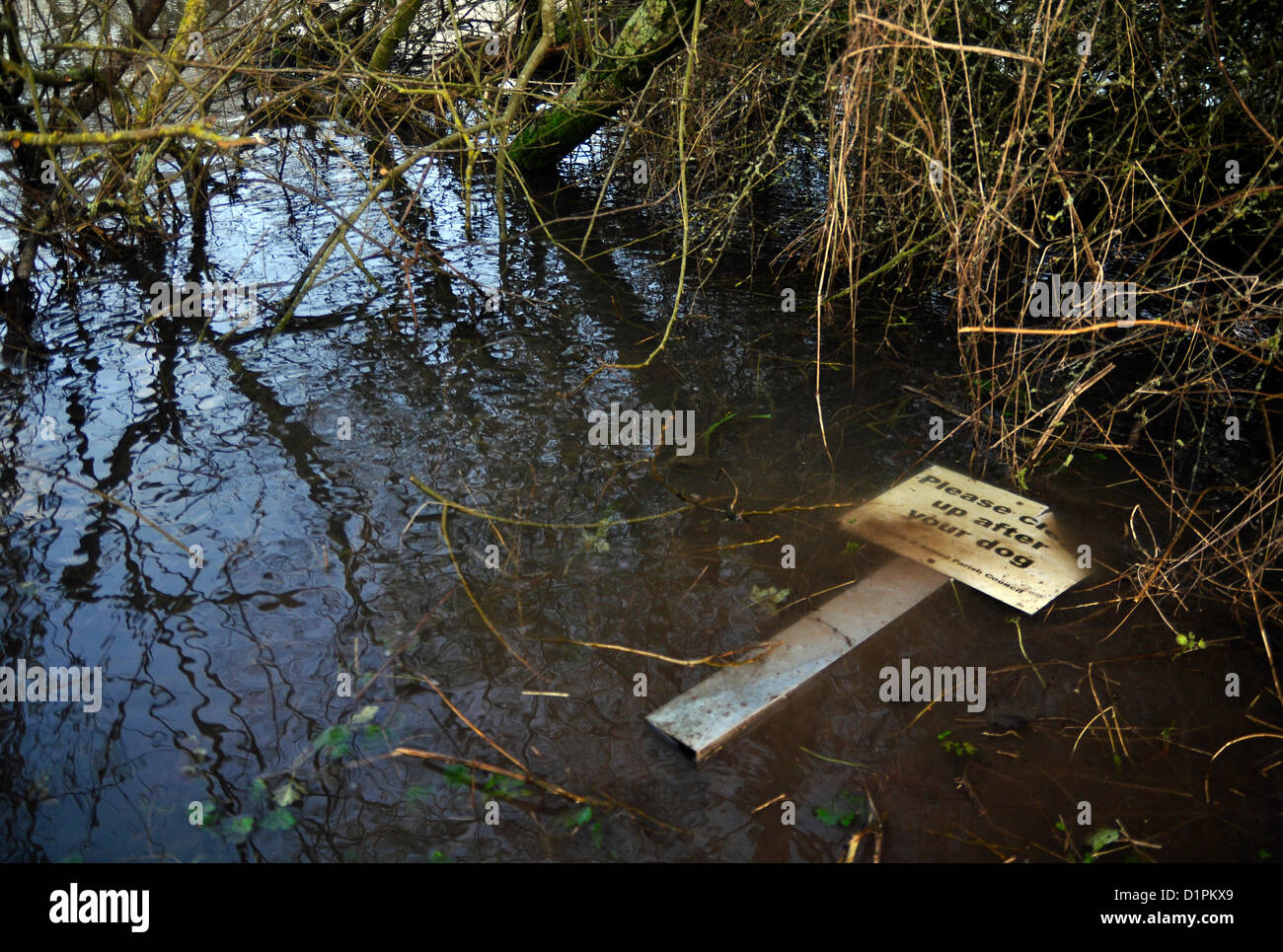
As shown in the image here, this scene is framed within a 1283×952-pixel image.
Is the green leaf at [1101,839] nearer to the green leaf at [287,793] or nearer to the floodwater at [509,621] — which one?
the floodwater at [509,621]

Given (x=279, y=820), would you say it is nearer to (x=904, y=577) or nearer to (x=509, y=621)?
(x=509, y=621)

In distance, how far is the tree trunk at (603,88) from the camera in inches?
218

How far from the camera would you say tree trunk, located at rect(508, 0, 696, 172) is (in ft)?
18.1

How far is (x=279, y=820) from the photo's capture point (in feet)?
8.05

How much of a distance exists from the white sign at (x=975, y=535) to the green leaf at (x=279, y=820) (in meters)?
A: 2.15

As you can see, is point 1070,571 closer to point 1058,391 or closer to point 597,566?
point 1058,391

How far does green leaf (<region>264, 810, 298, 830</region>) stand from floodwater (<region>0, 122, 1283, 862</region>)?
0.03ft

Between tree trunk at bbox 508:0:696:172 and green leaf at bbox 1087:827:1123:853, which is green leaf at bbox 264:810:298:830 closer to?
green leaf at bbox 1087:827:1123:853

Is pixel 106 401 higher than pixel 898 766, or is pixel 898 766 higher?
pixel 106 401

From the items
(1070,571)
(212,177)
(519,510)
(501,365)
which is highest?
(212,177)

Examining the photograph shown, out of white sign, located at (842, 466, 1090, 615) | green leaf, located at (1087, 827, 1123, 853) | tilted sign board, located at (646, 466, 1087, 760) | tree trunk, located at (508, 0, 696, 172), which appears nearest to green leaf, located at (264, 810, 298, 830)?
tilted sign board, located at (646, 466, 1087, 760)

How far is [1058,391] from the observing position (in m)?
4.35
